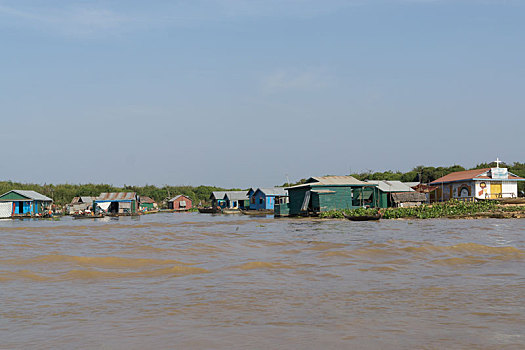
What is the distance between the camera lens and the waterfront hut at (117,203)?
5531 cm

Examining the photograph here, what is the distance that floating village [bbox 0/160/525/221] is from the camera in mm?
35812

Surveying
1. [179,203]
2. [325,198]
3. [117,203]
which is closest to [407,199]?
[325,198]

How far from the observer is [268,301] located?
6.91 m

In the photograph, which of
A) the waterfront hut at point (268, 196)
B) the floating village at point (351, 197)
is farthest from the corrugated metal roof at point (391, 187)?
the waterfront hut at point (268, 196)

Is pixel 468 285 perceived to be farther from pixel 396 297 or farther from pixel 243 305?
pixel 243 305

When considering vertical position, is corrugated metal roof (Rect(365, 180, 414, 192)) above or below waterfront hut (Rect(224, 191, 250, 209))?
above

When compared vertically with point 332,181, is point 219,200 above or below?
below

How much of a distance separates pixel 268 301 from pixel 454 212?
27.1 meters

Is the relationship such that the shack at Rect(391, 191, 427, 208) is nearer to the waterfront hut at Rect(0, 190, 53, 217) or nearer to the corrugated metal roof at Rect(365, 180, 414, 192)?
the corrugated metal roof at Rect(365, 180, 414, 192)

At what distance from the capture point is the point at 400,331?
5.17 meters

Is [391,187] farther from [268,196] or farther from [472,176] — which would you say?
[268,196]

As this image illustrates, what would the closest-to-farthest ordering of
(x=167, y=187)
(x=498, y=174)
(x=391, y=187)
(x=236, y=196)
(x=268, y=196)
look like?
1. (x=498, y=174)
2. (x=391, y=187)
3. (x=268, y=196)
4. (x=236, y=196)
5. (x=167, y=187)

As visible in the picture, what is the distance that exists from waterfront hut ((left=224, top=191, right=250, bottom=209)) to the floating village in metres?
5.22

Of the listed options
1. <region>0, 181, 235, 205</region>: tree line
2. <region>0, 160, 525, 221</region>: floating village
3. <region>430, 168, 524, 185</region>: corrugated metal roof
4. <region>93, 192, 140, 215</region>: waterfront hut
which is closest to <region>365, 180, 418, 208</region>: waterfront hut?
<region>0, 160, 525, 221</region>: floating village
